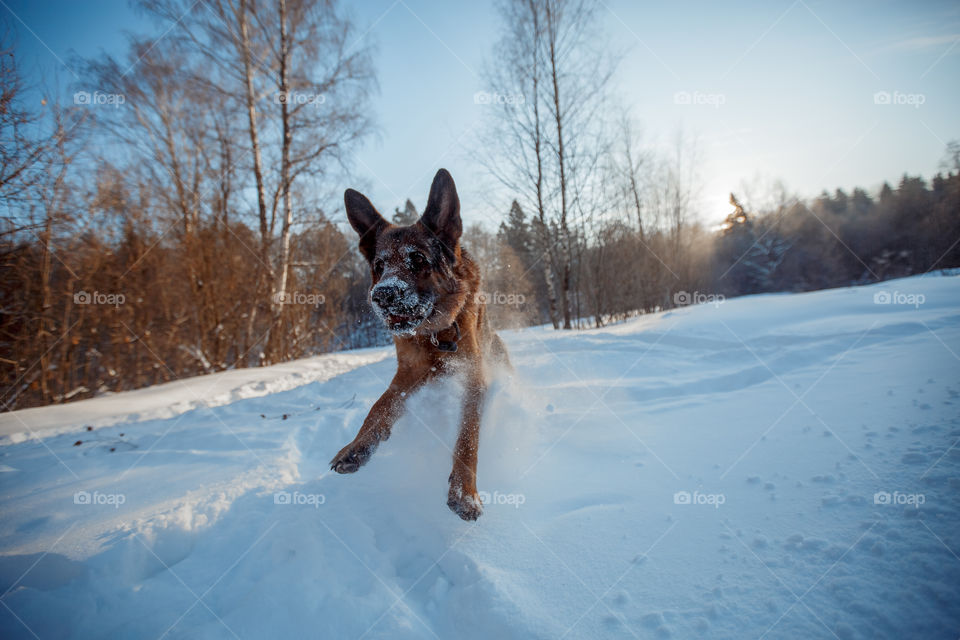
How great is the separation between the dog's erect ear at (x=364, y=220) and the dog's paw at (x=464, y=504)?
6.95 ft

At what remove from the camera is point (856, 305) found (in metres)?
5.81

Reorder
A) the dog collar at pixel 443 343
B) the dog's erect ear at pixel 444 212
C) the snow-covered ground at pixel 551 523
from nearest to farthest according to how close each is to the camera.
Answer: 1. the snow-covered ground at pixel 551 523
2. the dog collar at pixel 443 343
3. the dog's erect ear at pixel 444 212

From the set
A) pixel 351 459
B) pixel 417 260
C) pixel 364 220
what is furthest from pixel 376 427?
pixel 364 220

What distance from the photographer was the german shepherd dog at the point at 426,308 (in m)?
2.17

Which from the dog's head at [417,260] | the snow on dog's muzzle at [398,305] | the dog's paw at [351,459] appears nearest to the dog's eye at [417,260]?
the dog's head at [417,260]

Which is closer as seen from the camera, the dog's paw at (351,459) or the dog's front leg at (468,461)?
the dog's front leg at (468,461)

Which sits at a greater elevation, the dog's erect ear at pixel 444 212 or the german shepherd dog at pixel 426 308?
the dog's erect ear at pixel 444 212

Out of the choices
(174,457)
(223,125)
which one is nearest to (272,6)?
(223,125)

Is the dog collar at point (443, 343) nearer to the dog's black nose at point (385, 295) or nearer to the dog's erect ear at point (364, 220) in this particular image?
the dog's black nose at point (385, 295)

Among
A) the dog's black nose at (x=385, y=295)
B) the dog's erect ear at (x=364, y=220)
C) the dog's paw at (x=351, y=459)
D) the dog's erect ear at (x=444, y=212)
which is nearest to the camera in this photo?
the dog's paw at (x=351, y=459)

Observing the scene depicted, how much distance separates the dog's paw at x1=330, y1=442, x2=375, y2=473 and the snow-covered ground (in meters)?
0.12

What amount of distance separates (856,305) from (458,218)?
749cm

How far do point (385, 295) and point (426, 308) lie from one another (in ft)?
1.09

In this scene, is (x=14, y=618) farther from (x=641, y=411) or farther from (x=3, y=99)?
(x=3, y=99)
